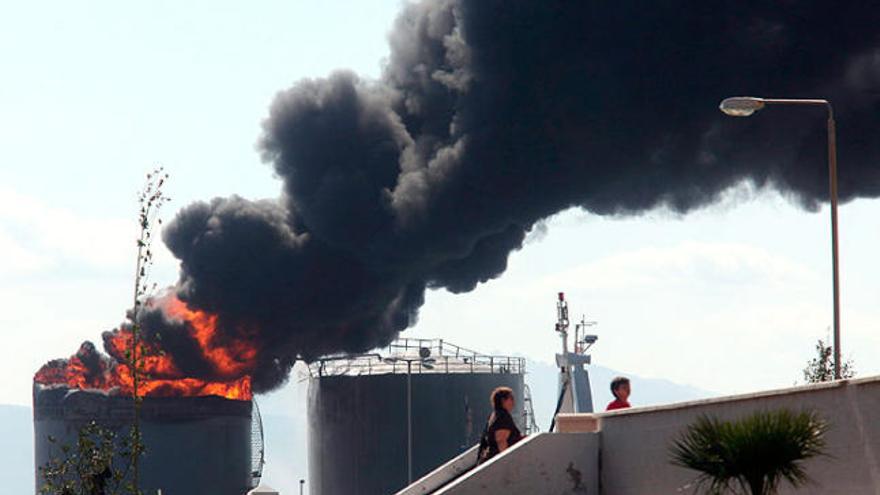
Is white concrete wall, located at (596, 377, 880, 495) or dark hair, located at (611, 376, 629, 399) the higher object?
dark hair, located at (611, 376, 629, 399)

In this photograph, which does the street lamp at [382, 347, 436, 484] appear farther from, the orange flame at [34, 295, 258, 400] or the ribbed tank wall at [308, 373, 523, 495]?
the orange flame at [34, 295, 258, 400]

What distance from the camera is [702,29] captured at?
7038 cm

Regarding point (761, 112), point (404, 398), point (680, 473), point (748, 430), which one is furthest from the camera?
point (404, 398)

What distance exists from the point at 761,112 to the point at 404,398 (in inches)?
1690

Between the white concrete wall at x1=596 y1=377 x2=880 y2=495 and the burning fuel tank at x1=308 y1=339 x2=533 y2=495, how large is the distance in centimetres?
8167

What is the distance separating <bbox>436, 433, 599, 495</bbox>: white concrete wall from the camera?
75.4ft

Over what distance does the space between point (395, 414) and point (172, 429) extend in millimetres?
14579

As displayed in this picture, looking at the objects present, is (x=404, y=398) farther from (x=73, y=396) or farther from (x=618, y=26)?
(x=618, y=26)

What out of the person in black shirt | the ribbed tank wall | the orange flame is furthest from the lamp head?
the ribbed tank wall

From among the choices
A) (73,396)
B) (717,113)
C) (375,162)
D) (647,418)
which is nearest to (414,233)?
(375,162)

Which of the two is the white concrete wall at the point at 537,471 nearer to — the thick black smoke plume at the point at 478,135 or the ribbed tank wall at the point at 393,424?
the thick black smoke plume at the point at 478,135

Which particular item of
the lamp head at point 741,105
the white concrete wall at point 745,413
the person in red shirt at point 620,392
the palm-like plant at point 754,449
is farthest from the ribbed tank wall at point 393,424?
the palm-like plant at point 754,449

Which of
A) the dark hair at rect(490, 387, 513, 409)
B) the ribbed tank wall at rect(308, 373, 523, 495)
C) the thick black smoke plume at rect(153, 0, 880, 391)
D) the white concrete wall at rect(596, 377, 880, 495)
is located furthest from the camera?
the ribbed tank wall at rect(308, 373, 523, 495)

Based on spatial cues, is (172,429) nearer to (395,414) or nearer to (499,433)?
(395,414)
